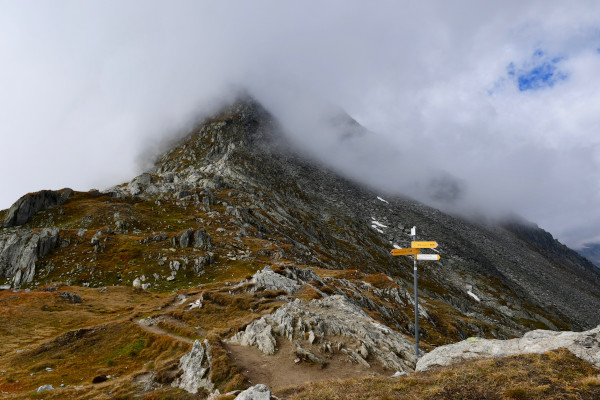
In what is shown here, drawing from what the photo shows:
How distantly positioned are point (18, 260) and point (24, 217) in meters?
32.5

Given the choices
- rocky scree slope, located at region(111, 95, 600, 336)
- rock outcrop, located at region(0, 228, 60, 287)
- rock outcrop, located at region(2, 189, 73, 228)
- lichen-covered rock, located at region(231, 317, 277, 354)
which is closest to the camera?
lichen-covered rock, located at region(231, 317, 277, 354)

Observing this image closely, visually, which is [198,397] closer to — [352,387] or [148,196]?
[352,387]

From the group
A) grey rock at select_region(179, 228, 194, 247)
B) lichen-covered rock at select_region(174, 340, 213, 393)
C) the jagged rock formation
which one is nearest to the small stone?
lichen-covered rock at select_region(174, 340, 213, 393)

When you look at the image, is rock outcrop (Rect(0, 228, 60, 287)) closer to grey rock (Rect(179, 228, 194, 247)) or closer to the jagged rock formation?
grey rock (Rect(179, 228, 194, 247))

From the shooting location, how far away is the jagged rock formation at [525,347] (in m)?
17.5

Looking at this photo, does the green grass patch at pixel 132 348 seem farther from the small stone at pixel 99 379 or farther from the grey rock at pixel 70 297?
the grey rock at pixel 70 297

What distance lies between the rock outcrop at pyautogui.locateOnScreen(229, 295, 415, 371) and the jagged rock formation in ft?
14.3

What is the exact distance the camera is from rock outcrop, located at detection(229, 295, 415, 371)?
87.6 feet

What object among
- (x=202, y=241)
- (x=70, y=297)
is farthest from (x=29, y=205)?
(x=70, y=297)

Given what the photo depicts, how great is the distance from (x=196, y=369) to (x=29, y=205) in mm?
110039

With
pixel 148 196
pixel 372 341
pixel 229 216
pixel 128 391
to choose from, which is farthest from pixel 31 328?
pixel 148 196

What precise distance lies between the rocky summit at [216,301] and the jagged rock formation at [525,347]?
6.0 inches

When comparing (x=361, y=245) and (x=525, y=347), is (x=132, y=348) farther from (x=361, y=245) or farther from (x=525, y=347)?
(x=361, y=245)

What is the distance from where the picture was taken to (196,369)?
23.2m
